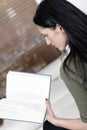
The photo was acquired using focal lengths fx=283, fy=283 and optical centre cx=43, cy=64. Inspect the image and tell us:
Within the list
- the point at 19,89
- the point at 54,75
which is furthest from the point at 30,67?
the point at 19,89

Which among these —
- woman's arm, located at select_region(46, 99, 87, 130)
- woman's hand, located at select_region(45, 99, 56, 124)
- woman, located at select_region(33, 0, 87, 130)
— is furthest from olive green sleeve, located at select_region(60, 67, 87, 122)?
woman's hand, located at select_region(45, 99, 56, 124)

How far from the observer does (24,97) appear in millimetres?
1327

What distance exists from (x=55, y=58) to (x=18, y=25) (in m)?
0.34

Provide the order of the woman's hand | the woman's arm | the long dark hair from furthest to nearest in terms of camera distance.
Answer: the woman's hand, the woman's arm, the long dark hair

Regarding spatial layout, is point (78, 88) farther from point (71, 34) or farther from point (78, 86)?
point (71, 34)

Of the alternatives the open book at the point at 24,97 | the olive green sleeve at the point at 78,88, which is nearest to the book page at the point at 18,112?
the open book at the point at 24,97

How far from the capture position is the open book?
50.6 inches

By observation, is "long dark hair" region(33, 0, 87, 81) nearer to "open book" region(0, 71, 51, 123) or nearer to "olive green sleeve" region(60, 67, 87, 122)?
"olive green sleeve" region(60, 67, 87, 122)

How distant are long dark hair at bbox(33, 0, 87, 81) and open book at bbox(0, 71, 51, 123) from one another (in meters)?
0.31

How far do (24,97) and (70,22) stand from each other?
0.50 metres

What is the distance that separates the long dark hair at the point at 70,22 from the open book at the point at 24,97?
0.31m

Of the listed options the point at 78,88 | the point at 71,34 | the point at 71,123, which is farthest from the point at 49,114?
the point at 71,34

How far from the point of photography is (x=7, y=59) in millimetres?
1679

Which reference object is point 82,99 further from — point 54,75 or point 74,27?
point 54,75
